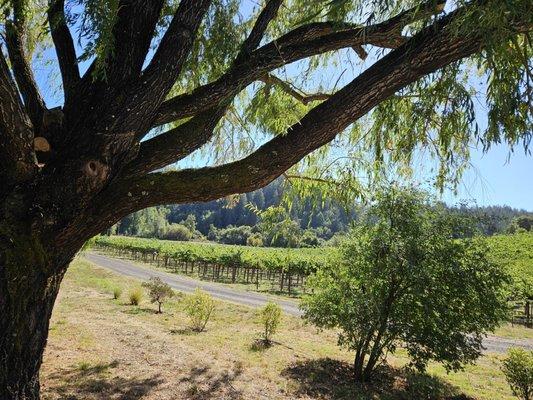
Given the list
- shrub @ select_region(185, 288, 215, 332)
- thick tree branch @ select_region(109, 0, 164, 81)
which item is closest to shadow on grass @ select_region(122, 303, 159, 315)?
shrub @ select_region(185, 288, 215, 332)

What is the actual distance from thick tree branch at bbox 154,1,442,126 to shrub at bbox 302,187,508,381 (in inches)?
176

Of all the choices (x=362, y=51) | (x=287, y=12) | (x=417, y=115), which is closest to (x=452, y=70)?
(x=417, y=115)

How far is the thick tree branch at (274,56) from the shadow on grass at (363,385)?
6.24 m

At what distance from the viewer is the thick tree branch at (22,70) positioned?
3.18 m

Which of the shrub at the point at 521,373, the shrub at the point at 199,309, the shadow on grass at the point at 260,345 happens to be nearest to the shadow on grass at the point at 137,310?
the shrub at the point at 199,309

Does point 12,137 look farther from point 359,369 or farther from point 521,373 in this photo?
point 521,373

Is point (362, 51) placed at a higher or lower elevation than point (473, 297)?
higher

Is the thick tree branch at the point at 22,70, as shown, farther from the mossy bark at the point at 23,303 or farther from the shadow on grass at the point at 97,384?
the shadow on grass at the point at 97,384

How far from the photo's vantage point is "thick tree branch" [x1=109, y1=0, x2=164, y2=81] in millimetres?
3029

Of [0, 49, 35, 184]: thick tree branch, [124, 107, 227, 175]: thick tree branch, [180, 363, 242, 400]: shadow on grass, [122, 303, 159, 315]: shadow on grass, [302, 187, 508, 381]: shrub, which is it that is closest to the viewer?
[0, 49, 35, 184]: thick tree branch

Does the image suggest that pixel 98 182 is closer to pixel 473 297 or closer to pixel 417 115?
pixel 417 115

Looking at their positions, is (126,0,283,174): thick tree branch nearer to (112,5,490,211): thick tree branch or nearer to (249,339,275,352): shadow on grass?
(112,5,490,211): thick tree branch

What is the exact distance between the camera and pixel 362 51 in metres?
3.93

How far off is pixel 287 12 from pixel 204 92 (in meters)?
2.50
